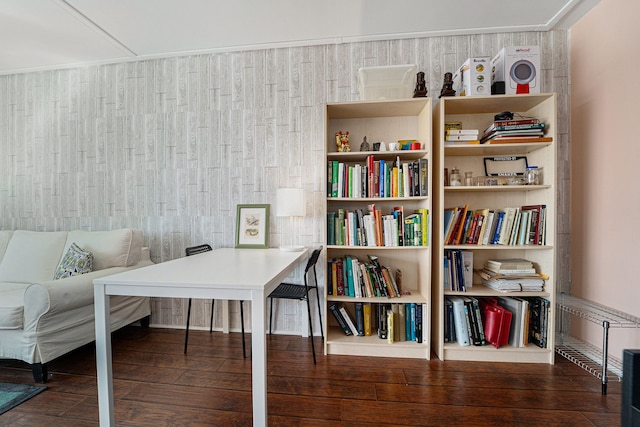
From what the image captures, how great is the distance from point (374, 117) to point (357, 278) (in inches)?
53.8

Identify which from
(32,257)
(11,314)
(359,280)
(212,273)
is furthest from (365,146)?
(32,257)

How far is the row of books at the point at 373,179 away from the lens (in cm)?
207

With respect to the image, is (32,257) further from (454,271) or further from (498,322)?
(498,322)

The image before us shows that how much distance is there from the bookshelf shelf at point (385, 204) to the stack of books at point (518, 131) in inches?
19.1

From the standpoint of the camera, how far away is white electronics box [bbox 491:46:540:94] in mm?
1925

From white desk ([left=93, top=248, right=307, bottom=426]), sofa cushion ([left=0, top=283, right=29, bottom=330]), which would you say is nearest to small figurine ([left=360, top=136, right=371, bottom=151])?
white desk ([left=93, top=248, right=307, bottom=426])

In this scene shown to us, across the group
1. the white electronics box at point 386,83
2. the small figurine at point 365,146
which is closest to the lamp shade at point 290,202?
the small figurine at point 365,146

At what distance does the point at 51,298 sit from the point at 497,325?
117 inches

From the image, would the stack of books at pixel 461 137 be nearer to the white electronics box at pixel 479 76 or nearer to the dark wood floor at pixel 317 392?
the white electronics box at pixel 479 76

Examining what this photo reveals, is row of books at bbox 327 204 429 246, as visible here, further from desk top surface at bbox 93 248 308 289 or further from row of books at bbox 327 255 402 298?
desk top surface at bbox 93 248 308 289

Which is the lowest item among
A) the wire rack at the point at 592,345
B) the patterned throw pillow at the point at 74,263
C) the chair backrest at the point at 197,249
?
the wire rack at the point at 592,345

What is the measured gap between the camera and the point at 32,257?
2.39 m

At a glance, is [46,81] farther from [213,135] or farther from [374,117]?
[374,117]

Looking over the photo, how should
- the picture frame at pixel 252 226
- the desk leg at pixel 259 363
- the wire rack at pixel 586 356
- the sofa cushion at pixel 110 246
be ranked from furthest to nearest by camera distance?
1. the picture frame at pixel 252 226
2. the sofa cushion at pixel 110 246
3. the wire rack at pixel 586 356
4. the desk leg at pixel 259 363
